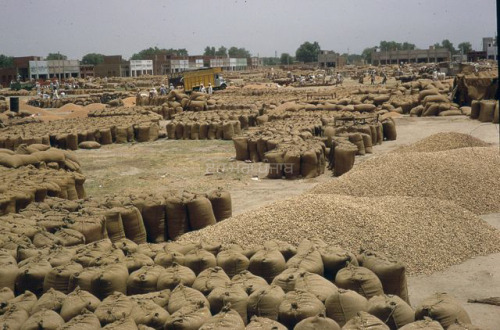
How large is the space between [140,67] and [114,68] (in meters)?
4.55

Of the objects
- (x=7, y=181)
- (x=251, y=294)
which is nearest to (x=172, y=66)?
(x=7, y=181)

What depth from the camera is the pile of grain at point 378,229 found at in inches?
308

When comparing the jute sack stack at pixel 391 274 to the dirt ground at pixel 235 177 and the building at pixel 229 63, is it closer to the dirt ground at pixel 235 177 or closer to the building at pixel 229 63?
the dirt ground at pixel 235 177

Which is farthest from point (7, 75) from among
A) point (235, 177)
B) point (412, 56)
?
point (235, 177)

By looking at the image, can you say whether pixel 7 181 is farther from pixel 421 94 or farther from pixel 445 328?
pixel 421 94

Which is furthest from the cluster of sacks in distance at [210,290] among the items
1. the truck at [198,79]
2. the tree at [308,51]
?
the tree at [308,51]

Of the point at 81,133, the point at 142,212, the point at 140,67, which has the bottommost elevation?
the point at 142,212

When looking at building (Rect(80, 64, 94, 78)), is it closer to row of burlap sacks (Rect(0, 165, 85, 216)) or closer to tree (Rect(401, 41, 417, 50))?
row of burlap sacks (Rect(0, 165, 85, 216))

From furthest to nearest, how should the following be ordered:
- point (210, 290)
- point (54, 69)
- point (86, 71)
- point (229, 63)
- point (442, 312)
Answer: point (229, 63) < point (86, 71) < point (54, 69) < point (210, 290) < point (442, 312)

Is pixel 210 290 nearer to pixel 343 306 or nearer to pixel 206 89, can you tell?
pixel 343 306

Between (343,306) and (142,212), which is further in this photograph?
(142,212)

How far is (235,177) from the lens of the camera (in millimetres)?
14508

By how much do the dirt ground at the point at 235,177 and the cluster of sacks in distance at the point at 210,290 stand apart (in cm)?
118

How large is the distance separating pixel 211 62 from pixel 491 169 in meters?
101
